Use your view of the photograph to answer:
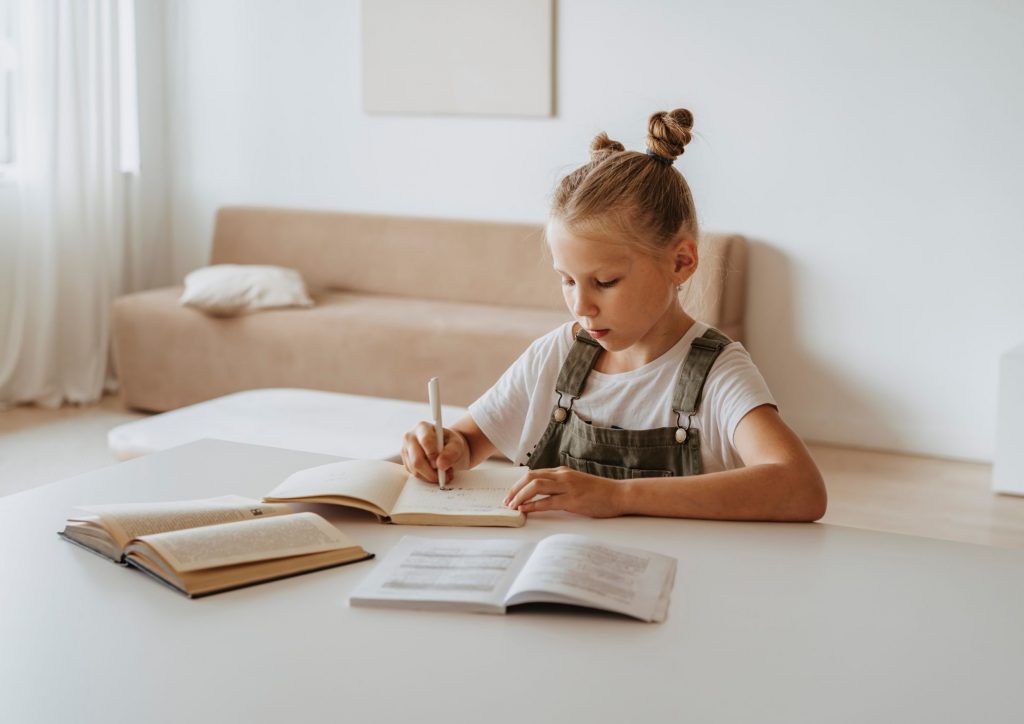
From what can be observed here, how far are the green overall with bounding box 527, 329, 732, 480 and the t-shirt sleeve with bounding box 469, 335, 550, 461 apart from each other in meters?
0.06

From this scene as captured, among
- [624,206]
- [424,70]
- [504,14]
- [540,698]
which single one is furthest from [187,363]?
[540,698]

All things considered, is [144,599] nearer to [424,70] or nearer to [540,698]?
[540,698]

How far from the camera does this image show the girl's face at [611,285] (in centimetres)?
150

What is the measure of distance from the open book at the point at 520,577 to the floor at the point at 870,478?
196 cm

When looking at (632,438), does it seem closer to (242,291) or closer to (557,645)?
(557,645)

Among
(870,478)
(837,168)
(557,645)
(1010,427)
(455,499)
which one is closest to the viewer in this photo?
(557,645)

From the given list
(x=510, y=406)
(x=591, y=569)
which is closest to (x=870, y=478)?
(x=510, y=406)

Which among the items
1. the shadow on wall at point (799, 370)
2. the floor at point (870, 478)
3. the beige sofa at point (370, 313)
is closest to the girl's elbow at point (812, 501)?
the floor at point (870, 478)

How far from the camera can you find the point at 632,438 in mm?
1575

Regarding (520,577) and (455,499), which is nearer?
(520,577)

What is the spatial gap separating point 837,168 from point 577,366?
2.43 m

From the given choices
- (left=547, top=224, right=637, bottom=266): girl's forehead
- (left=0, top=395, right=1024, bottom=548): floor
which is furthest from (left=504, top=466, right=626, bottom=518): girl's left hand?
(left=0, top=395, right=1024, bottom=548): floor

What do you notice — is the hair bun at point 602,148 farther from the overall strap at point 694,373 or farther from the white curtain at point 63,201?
the white curtain at point 63,201

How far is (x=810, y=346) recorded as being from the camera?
12.9ft
